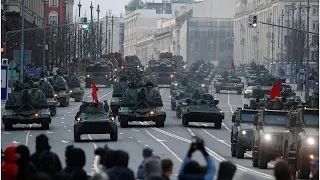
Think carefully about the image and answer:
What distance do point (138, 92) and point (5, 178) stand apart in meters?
42.1

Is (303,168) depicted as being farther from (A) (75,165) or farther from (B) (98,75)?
(B) (98,75)

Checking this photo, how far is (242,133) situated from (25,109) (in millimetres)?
17423

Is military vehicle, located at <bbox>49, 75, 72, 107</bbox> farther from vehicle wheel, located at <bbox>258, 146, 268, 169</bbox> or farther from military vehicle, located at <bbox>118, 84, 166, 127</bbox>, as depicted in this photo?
vehicle wheel, located at <bbox>258, 146, 268, 169</bbox>

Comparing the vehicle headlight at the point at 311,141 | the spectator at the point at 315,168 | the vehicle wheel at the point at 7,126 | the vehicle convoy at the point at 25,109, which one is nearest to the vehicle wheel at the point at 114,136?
the vehicle convoy at the point at 25,109

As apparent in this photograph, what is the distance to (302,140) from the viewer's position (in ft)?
104

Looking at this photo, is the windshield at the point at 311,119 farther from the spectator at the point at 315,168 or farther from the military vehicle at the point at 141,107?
the military vehicle at the point at 141,107

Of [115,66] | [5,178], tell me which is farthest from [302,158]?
[115,66]

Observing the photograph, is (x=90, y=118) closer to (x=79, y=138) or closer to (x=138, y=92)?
(x=79, y=138)

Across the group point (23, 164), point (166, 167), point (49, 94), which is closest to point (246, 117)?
point (23, 164)

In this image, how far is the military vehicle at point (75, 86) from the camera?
3445 inches

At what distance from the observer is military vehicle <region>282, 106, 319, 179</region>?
31.3 metres

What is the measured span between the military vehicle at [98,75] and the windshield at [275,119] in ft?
239

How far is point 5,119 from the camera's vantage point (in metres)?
56.6

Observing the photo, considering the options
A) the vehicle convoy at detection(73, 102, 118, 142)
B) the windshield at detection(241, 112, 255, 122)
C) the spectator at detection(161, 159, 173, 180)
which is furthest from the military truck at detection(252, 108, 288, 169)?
the spectator at detection(161, 159, 173, 180)
